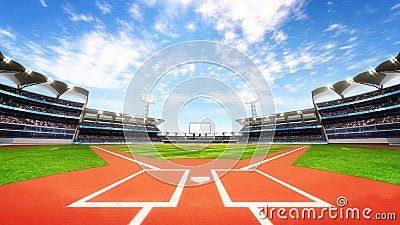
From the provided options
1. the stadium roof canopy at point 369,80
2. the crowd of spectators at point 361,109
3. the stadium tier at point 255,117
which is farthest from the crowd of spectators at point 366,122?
the stadium roof canopy at point 369,80

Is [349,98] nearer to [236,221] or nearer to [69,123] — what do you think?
[236,221]

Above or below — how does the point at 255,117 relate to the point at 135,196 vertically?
above

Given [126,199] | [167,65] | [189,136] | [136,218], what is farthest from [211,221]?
[189,136]

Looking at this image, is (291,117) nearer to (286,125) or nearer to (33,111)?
(286,125)

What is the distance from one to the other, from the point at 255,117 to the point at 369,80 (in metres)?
32.2

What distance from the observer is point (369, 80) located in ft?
131

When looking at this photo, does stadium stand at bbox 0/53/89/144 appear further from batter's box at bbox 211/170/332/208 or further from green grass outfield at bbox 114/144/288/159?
batter's box at bbox 211/170/332/208

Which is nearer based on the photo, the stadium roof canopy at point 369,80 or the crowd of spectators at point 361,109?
the stadium roof canopy at point 369,80

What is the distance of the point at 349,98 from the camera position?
47375mm

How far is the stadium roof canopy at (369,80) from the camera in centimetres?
3059

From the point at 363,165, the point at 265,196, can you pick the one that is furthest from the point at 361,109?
the point at 265,196

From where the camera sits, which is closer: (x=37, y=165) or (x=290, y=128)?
(x=37, y=165)

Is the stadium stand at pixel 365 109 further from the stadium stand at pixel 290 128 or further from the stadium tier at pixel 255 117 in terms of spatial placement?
the stadium stand at pixel 290 128

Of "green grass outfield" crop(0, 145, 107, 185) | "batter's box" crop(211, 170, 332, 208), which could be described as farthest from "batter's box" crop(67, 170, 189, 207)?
"green grass outfield" crop(0, 145, 107, 185)
